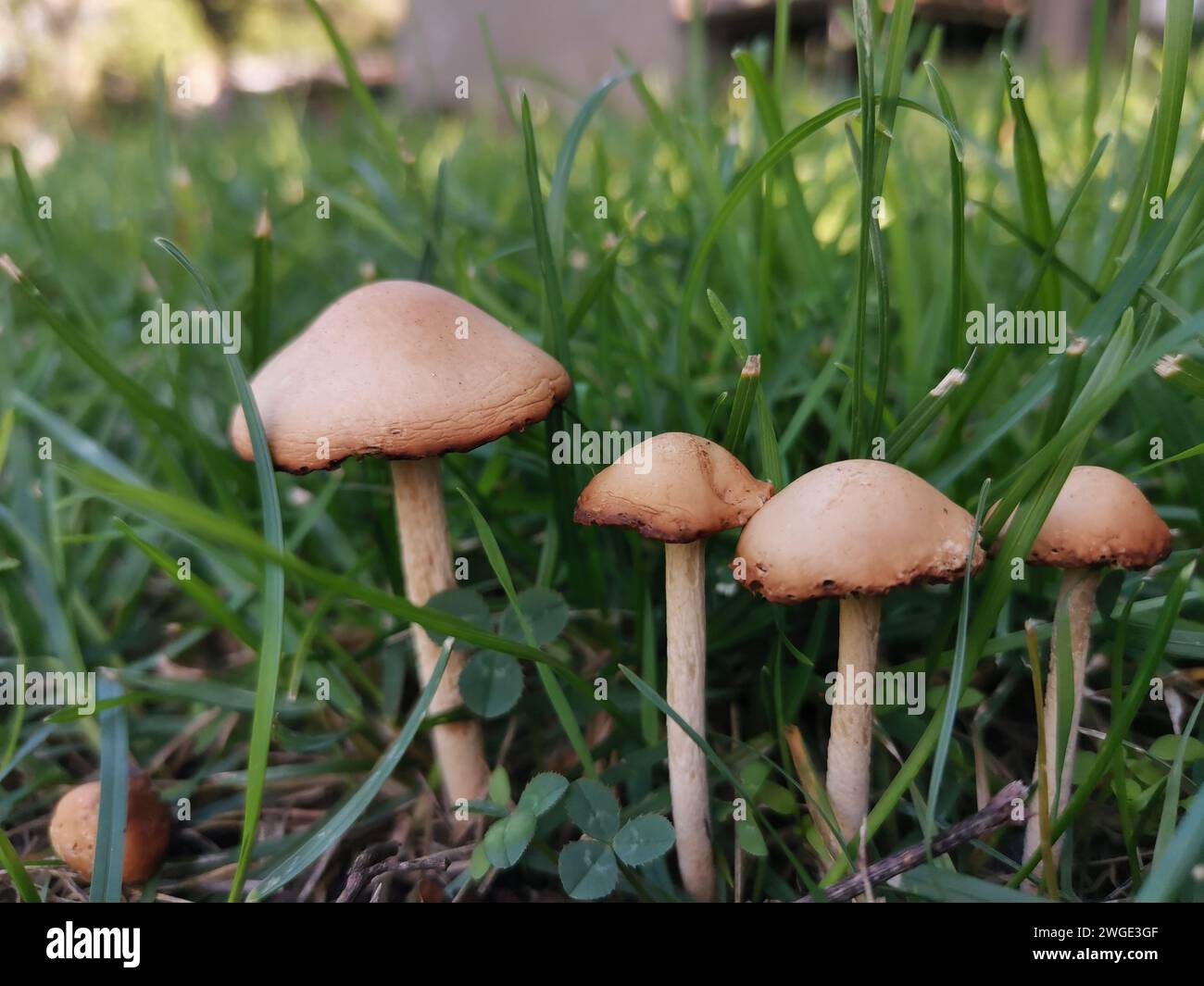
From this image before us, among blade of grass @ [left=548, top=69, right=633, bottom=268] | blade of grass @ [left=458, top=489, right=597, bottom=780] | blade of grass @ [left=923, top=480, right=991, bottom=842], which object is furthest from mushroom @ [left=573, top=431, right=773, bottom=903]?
blade of grass @ [left=548, top=69, right=633, bottom=268]

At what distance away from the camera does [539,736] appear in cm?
175

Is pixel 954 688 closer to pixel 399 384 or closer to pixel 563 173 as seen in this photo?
pixel 399 384

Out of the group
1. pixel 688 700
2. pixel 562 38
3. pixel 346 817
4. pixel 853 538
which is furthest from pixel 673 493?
pixel 562 38

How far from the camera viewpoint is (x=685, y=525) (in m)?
1.24

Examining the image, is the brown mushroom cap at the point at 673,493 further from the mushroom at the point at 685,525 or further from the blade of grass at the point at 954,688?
the blade of grass at the point at 954,688

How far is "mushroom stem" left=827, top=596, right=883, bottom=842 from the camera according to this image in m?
1.32

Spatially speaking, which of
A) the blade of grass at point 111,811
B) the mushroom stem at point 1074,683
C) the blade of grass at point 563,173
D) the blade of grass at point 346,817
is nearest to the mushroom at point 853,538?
the mushroom stem at point 1074,683

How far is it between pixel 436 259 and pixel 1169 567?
1.66 meters

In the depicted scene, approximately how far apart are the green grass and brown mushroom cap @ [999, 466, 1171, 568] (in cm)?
5

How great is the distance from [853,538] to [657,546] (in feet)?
2.40

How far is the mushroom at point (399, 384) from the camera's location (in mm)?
1341

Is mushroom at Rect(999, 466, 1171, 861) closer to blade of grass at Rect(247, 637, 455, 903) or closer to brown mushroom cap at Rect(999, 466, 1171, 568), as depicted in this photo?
brown mushroom cap at Rect(999, 466, 1171, 568)
